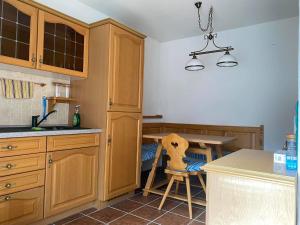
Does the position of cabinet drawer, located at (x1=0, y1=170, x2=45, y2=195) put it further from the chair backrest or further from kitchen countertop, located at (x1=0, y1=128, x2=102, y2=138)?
the chair backrest

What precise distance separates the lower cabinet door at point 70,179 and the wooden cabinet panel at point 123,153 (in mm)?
168

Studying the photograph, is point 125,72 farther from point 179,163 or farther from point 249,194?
point 249,194

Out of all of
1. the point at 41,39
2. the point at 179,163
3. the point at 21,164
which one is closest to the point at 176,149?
the point at 179,163

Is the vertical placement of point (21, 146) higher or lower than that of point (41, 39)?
lower

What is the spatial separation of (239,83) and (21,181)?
10.1ft

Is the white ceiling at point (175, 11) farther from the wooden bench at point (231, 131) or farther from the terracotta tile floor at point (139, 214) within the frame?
the terracotta tile floor at point (139, 214)

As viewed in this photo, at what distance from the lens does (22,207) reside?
5.87 feet

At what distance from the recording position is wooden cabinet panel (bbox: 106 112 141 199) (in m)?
2.43

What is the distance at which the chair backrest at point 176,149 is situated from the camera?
2.36 metres

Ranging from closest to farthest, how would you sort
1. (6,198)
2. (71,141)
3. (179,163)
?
(6,198)
(71,141)
(179,163)

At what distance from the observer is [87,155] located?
230 cm

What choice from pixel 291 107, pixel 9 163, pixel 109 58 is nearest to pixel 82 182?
pixel 9 163

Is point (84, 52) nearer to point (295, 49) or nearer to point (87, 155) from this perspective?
point (87, 155)

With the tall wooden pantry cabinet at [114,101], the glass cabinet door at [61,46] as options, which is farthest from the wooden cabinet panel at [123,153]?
the glass cabinet door at [61,46]
